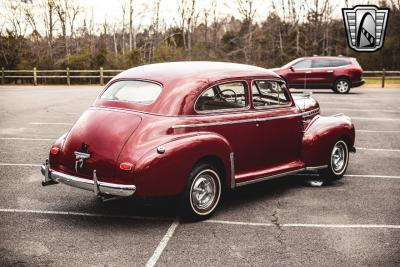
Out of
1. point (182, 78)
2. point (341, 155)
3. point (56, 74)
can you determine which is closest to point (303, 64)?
point (341, 155)

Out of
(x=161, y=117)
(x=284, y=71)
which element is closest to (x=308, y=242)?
(x=161, y=117)

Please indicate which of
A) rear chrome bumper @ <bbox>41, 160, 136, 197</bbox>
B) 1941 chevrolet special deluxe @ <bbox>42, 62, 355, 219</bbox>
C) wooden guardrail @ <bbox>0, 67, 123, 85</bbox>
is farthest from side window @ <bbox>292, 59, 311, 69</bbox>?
rear chrome bumper @ <bbox>41, 160, 136, 197</bbox>

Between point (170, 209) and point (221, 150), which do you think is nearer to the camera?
point (221, 150)

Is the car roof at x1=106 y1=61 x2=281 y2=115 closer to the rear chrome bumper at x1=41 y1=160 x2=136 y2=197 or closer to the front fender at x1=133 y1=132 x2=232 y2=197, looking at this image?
the front fender at x1=133 y1=132 x2=232 y2=197

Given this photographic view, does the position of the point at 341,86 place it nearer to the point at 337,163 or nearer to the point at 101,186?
the point at 337,163

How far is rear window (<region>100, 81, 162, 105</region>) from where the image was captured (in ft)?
19.3

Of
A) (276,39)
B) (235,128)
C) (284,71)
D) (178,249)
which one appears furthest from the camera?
(276,39)

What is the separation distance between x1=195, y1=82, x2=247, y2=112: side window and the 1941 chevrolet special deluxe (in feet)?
0.04

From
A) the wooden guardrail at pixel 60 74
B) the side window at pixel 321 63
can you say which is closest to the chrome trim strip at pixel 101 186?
the side window at pixel 321 63

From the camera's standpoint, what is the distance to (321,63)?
2381 centimetres

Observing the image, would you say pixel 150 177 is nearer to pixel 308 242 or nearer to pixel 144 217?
pixel 144 217

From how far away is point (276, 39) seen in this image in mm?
48344

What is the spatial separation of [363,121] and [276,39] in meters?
35.0

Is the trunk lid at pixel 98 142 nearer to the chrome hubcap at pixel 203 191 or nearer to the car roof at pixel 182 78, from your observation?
the car roof at pixel 182 78
